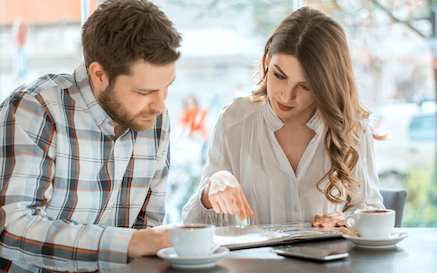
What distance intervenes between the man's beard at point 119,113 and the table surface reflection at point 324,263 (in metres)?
0.52

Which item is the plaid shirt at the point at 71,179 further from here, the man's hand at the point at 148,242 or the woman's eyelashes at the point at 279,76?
the woman's eyelashes at the point at 279,76

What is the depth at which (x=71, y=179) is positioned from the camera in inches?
53.1

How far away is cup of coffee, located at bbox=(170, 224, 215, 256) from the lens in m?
0.94

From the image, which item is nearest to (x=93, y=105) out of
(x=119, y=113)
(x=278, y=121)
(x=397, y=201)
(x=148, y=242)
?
(x=119, y=113)

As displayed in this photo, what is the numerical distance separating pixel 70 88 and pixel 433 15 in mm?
3074

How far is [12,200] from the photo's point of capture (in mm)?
1176

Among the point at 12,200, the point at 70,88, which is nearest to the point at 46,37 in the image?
the point at 70,88

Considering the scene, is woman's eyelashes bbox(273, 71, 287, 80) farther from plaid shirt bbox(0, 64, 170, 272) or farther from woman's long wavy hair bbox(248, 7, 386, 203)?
plaid shirt bbox(0, 64, 170, 272)

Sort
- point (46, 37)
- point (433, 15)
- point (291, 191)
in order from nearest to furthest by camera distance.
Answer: point (291, 191)
point (433, 15)
point (46, 37)

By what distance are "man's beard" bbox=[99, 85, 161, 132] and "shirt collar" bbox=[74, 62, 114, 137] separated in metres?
0.03

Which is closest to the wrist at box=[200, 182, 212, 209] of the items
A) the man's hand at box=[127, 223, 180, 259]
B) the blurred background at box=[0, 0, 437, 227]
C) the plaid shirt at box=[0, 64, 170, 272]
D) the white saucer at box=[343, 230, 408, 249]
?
the plaid shirt at box=[0, 64, 170, 272]

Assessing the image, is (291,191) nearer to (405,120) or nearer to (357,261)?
(357,261)

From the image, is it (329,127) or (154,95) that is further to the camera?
(329,127)

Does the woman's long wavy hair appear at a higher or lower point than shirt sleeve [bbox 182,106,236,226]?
higher
